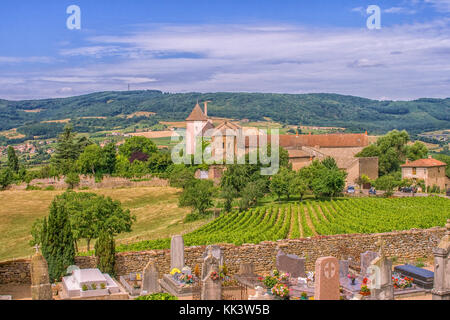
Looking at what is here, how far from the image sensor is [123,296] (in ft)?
49.3

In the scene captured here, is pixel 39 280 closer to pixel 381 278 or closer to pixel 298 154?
pixel 381 278

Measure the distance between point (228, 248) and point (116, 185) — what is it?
168ft

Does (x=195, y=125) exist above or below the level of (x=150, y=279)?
above

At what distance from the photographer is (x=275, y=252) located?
774 inches

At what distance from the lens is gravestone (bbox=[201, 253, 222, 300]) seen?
14141 mm

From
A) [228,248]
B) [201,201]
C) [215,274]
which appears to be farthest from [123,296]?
[201,201]

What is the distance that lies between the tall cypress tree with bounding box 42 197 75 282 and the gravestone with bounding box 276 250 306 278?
7.80m

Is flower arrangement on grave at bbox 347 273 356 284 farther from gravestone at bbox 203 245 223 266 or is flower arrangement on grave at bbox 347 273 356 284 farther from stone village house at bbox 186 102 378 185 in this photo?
stone village house at bbox 186 102 378 185

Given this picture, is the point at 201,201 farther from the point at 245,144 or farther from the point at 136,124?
the point at 136,124

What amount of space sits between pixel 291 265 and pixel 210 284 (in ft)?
16.5

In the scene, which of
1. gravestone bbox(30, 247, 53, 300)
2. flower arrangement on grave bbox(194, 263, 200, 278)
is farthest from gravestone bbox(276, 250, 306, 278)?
gravestone bbox(30, 247, 53, 300)

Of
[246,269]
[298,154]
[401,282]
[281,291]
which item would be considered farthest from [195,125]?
[281,291]

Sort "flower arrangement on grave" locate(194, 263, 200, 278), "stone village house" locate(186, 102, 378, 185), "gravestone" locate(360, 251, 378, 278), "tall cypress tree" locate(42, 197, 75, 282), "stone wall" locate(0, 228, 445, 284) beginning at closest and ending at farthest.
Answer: "tall cypress tree" locate(42, 197, 75, 282) → "flower arrangement on grave" locate(194, 263, 200, 278) → "stone wall" locate(0, 228, 445, 284) → "gravestone" locate(360, 251, 378, 278) → "stone village house" locate(186, 102, 378, 185)

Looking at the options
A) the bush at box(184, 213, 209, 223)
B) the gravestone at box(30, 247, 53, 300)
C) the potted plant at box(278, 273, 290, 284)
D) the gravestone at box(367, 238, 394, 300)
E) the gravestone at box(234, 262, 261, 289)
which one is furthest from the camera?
the bush at box(184, 213, 209, 223)
